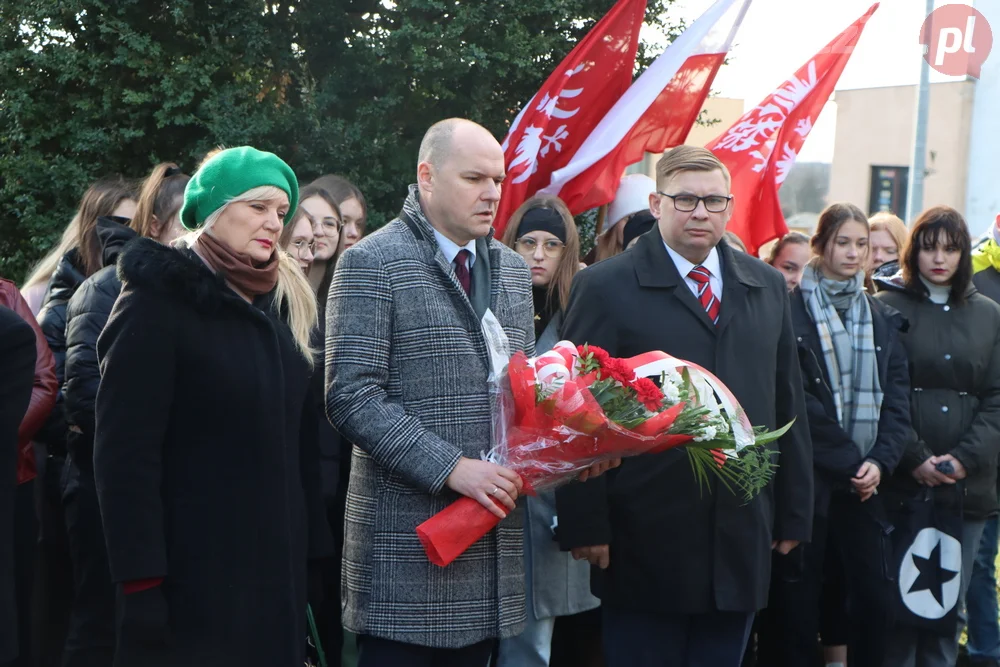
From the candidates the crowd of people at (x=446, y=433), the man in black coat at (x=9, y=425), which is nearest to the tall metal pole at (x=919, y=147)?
the crowd of people at (x=446, y=433)

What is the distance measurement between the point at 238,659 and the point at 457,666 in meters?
0.80

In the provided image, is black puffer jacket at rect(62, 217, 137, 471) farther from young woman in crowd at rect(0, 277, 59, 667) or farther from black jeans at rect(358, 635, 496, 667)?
black jeans at rect(358, 635, 496, 667)

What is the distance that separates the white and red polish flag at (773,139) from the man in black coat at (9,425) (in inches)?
192

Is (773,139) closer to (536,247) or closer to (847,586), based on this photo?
(536,247)

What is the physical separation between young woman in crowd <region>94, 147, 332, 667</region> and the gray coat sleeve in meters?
0.21

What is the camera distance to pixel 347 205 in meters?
5.85

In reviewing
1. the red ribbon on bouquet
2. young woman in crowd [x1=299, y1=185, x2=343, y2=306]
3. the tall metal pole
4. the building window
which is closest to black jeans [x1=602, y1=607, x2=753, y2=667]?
the red ribbon on bouquet

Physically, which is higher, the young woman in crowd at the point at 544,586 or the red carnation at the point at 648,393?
the red carnation at the point at 648,393

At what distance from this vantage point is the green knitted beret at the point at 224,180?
10.7 ft

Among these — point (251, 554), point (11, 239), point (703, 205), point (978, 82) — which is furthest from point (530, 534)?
point (978, 82)

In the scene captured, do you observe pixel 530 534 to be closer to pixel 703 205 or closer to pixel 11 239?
pixel 703 205

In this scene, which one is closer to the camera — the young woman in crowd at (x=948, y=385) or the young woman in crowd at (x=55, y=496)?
the young woman in crowd at (x=55, y=496)

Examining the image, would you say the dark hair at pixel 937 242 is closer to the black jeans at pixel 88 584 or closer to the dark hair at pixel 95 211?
the dark hair at pixel 95 211

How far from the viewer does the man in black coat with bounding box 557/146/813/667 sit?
4.06 m
